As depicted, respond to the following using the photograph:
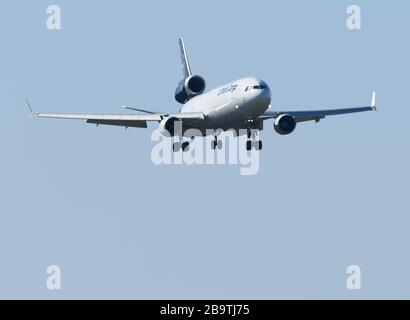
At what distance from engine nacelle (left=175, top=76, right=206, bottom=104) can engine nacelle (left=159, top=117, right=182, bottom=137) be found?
13349 millimetres

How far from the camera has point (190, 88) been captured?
405 feet

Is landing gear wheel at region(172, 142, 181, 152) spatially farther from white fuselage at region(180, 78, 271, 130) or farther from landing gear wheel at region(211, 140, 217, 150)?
landing gear wheel at region(211, 140, 217, 150)

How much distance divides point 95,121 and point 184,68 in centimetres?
2643

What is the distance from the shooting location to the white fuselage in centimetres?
10375

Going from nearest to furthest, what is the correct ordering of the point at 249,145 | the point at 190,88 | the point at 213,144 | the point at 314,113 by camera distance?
1. the point at 249,145
2. the point at 213,144
3. the point at 314,113
4. the point at 190,88

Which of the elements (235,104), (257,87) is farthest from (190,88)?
(257,87)

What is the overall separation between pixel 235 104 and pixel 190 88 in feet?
63.0

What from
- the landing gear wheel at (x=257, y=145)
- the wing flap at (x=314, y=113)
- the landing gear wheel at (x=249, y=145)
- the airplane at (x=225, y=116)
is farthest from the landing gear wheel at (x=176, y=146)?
the wing flap at (x=314, y=113)

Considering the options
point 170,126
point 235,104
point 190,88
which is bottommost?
point 170,126

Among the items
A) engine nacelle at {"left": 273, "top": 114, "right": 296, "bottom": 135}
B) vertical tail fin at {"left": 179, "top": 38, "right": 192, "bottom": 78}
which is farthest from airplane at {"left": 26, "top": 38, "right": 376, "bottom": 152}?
vertical tail fin at {"left": 179, "top": 38, "right": 192, "bottom": 78}

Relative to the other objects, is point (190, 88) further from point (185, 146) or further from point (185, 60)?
point (185, 60)
